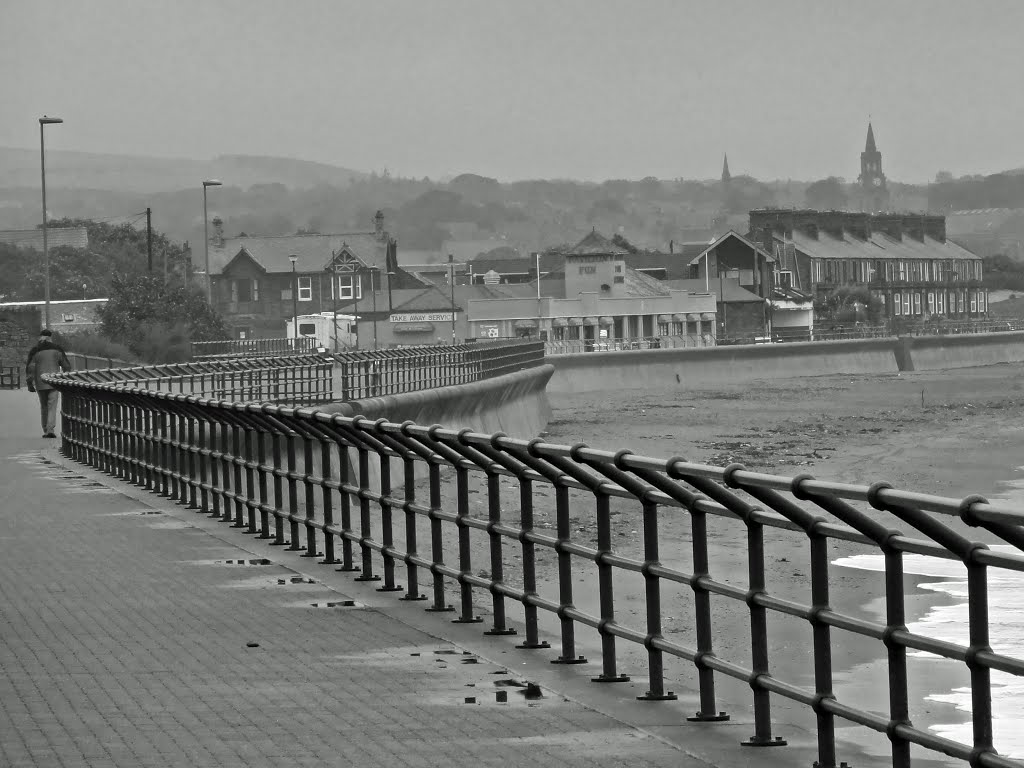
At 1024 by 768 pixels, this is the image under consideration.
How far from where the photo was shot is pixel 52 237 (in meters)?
145

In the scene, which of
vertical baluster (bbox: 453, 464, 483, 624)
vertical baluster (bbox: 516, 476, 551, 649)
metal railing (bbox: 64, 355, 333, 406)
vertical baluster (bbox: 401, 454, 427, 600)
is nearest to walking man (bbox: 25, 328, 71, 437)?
metal railing (bbox: 64, 355, 333, 406)

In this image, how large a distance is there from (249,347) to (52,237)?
250 feet

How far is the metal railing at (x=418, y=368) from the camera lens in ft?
121

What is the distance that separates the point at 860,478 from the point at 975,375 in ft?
223

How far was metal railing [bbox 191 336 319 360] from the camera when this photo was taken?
225 ft

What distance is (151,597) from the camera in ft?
37.4

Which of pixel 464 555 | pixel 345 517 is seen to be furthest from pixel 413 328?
pixel 464 555

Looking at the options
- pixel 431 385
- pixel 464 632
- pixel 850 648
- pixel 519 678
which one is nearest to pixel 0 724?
pixel 519 678

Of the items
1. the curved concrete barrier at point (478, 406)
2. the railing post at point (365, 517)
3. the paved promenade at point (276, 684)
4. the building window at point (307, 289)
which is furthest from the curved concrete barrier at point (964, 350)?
the paved promenade at point (276, 684)

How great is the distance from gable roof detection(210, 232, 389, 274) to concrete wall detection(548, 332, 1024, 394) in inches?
2061

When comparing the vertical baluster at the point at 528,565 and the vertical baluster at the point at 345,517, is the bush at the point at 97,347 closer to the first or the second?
the vertical baluster at the point at 345,517

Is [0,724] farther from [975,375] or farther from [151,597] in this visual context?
[975,375]

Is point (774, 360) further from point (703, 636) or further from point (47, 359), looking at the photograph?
point (703, 636)

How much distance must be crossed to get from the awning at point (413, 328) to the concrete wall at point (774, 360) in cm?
2906
